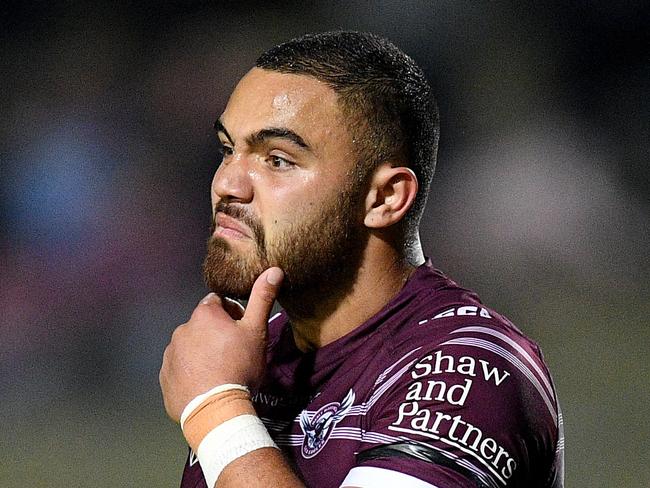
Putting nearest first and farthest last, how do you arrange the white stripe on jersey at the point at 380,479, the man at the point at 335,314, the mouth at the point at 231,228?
1. the white stripe on jersey at the point at 380,479
2. the man at the point at 335,314
3. the mouth at the point at 231,228

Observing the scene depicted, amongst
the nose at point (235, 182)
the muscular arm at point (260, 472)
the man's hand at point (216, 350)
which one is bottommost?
the muscular arm at point (260, 472)

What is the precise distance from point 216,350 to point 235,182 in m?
0.32

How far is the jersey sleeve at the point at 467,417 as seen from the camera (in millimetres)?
1285

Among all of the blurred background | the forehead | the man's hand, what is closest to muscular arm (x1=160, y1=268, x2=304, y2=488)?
the man's hand

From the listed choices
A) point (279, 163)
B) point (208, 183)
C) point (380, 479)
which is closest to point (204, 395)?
point (380, 479)

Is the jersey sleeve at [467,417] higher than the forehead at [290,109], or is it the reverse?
the forehead at [290,109]

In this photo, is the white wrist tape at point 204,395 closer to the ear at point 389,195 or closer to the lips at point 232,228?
the lips at point 232,228

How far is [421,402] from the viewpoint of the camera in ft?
4.40

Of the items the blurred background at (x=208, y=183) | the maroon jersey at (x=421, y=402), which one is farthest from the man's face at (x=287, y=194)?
the blurred background at (x=208, y=183)

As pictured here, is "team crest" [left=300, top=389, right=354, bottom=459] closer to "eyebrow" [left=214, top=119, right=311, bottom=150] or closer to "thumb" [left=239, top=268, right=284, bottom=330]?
"thumb" [left=239, top=268, right=284, bottom=330]

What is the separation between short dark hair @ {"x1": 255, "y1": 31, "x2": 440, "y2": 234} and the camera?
1.73 metres

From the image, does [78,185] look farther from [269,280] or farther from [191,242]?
[269,280]

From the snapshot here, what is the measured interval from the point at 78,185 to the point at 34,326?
0.73 meters

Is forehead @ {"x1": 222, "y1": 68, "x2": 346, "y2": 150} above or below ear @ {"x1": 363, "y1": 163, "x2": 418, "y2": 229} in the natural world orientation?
above
